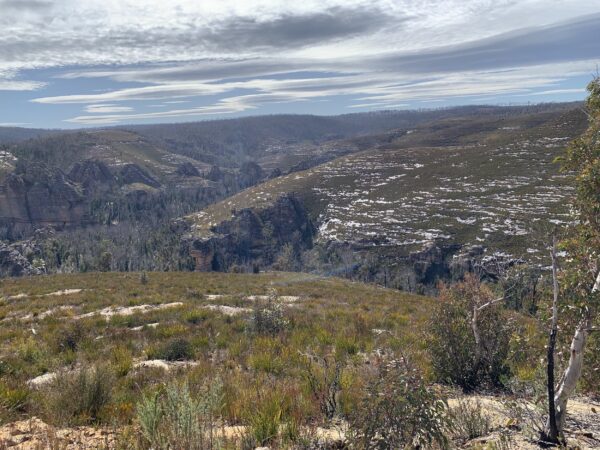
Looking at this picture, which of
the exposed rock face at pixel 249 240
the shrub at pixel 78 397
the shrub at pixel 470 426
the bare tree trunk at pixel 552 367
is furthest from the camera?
the exposed rock face at pixel 249 240

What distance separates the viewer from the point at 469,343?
802 cm

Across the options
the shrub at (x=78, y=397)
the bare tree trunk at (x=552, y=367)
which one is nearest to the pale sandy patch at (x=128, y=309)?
the shrub at (x=78, y=397)

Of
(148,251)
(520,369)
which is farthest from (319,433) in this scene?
(148,251)

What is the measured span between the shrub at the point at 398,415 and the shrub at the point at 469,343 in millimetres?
3750

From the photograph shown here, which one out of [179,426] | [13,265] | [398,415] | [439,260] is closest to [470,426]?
[398,415]

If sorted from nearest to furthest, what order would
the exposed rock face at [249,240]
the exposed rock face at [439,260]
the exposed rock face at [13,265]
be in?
the exposed rock face at [439,260]
the exposed rock face at [13,265]
the exposed rock face at [249,240]

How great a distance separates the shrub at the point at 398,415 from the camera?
4.36 meters

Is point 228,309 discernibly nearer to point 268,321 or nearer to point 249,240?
point 268,321

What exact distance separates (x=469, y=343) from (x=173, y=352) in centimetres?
736

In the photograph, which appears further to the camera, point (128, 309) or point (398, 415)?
point (128, 309)

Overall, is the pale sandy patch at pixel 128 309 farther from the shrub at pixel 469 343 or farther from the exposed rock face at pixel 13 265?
the exposed rock face at pixel 13 265

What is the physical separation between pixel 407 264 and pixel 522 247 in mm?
35856

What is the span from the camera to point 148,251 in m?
170

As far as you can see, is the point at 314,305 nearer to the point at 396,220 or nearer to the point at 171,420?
the point at 171,420
